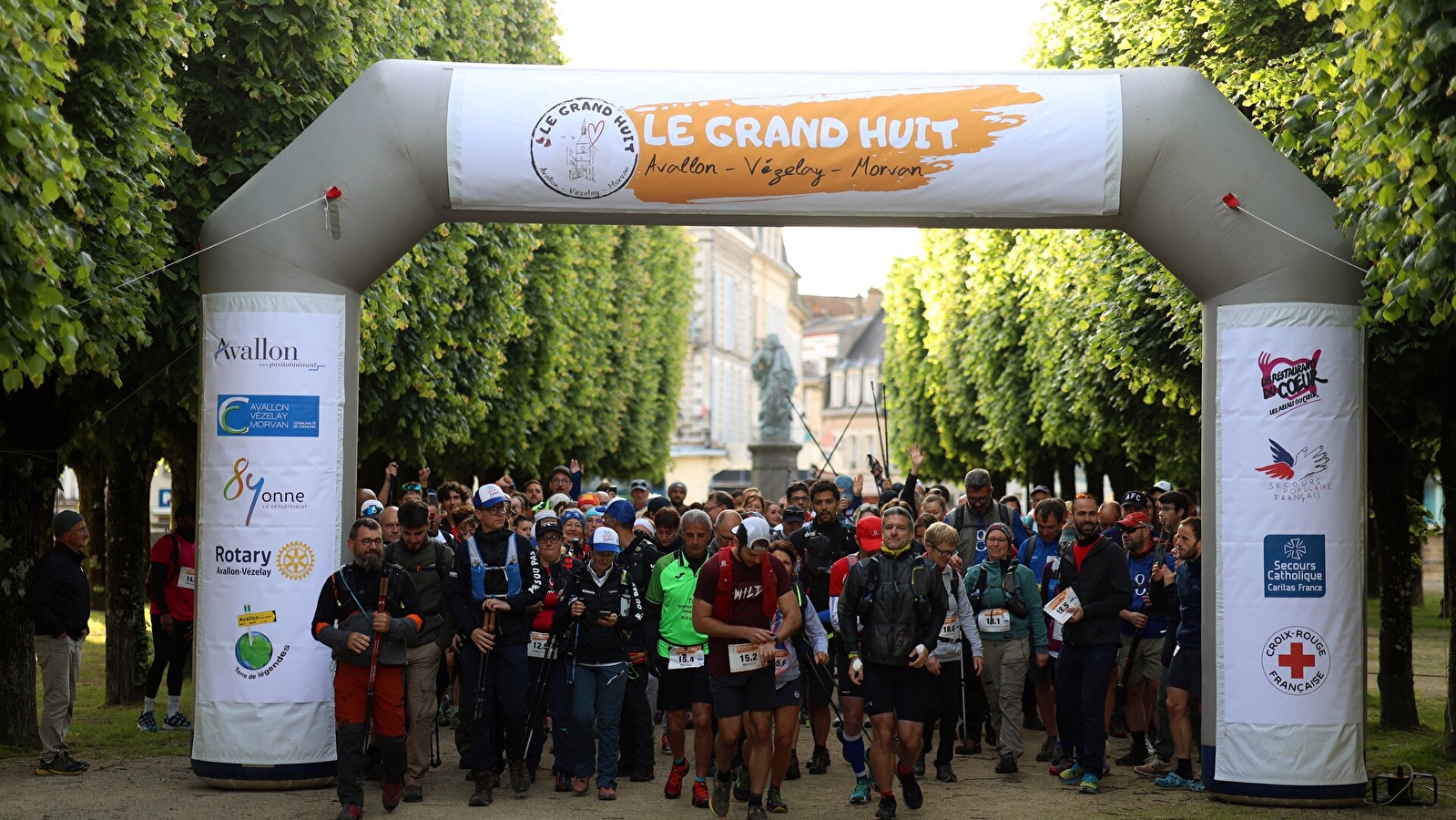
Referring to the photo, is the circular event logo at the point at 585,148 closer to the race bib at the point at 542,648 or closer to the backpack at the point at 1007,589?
the race bib at the point at 542,648

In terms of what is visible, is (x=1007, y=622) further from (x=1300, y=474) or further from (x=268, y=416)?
(x=268, y=416)

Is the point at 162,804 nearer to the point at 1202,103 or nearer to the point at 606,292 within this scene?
the point at 1202,103

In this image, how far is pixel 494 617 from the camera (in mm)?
11617

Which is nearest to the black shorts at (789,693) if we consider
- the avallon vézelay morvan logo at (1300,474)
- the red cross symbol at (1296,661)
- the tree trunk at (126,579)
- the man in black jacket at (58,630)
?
the red cross symbol at (1296,661)

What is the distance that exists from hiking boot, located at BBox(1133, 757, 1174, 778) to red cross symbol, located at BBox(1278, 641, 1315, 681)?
1773 mm

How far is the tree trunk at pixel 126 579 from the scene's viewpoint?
1647 centimetres

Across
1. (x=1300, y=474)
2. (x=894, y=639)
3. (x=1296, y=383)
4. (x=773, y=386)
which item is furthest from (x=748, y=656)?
(x=773, y=386)

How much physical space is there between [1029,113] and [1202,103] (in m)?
1.19

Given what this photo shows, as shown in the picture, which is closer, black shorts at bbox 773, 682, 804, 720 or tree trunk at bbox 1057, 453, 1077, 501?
black shorts at bbox 773, 682, 804, 720

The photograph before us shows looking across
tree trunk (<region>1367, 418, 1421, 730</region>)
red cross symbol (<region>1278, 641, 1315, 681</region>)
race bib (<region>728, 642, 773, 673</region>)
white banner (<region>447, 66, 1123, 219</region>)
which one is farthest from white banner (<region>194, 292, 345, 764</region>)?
tree trunk (<region>1367, 418, 1421, 730</region>)

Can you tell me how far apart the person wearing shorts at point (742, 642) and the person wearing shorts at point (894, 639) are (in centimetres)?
54

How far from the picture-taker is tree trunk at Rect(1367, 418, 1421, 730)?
611 inches

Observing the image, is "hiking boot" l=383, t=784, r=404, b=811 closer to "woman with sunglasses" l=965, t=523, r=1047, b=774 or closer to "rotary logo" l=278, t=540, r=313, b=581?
"rotary logo" l=278, t=540, r=313, b=581

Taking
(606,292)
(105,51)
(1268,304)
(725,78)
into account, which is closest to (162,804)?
(105,51)
